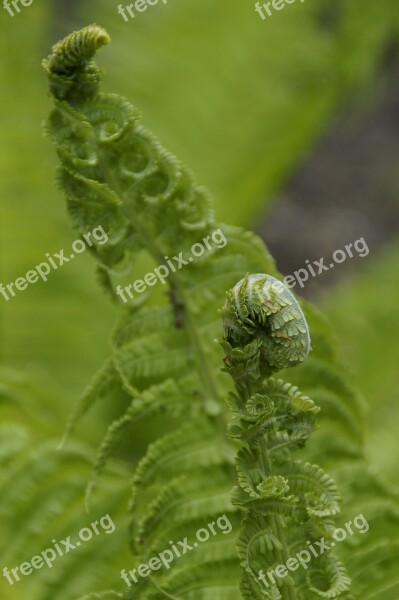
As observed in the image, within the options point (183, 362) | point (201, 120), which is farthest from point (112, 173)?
point (201, 120)

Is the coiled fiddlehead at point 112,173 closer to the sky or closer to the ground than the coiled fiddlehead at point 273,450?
closer to the sky

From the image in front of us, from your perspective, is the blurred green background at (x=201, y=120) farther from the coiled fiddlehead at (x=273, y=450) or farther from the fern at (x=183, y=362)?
the coiled fiddlehead at (x=273, y=450)

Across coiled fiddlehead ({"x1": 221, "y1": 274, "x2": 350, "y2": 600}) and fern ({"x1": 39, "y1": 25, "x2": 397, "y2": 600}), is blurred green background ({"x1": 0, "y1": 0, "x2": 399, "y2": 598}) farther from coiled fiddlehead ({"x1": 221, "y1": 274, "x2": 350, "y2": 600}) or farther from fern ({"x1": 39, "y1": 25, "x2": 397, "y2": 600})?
coiled fiddlehead ({"x1": 221, "y1": 274, "x2": 350, "y2": 600})

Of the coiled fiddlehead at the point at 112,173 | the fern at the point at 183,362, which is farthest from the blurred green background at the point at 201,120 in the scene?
the coiled fiddlehead at the point at 112,173

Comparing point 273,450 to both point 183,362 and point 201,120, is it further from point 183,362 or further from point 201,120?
point 201,120

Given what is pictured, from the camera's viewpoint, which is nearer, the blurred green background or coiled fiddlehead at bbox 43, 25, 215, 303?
coiled fiddlehead at bbox 43, 25, 215, 303

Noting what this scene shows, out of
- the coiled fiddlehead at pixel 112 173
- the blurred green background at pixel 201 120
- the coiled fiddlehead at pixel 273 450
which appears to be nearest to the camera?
the coiled fiddlehead at pixel 273 450

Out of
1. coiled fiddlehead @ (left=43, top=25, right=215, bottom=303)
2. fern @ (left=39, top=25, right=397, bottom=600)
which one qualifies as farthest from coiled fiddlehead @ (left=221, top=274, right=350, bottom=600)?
coiled fiddlehead @ (left=43, top=25, right=215, bottom=303)
